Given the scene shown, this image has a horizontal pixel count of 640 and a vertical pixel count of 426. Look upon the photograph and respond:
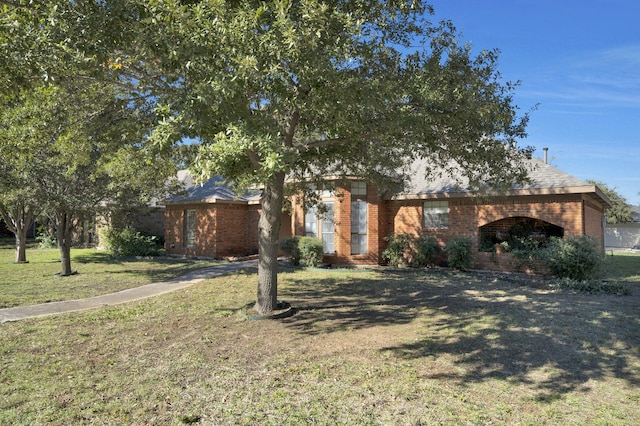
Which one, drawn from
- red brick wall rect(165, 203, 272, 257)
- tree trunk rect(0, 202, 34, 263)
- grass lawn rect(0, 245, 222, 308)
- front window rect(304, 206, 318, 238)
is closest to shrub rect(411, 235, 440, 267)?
front window rect(304, 206, 318, 238)

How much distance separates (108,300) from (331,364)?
262 inches

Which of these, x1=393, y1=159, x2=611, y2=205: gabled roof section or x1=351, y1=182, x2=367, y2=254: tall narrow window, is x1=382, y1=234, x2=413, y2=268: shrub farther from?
x1=393, y1=159, x2=611, y2=205: gabled roof section

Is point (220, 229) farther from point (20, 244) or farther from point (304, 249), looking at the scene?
point (20, 244)

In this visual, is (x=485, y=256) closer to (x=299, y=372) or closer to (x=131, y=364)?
(x=299, y=372)

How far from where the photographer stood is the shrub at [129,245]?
21984mm

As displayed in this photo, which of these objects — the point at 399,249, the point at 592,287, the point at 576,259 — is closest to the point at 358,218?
the point at 399,249

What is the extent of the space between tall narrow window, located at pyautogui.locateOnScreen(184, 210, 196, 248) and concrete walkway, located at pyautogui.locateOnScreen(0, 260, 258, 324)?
20.6 ft

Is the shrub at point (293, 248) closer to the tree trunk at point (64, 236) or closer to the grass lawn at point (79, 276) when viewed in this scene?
the grass lawn at point (79, 276)

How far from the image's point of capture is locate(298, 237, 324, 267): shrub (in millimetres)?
16453

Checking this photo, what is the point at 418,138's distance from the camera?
7496 mm

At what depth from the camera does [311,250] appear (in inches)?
648

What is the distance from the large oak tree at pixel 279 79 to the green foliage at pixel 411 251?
7.20 metres

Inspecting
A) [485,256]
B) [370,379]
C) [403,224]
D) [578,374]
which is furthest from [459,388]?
[403,224]

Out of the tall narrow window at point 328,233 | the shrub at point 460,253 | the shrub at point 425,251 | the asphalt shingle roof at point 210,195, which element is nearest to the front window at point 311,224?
the tall narrow window at point 328,233
